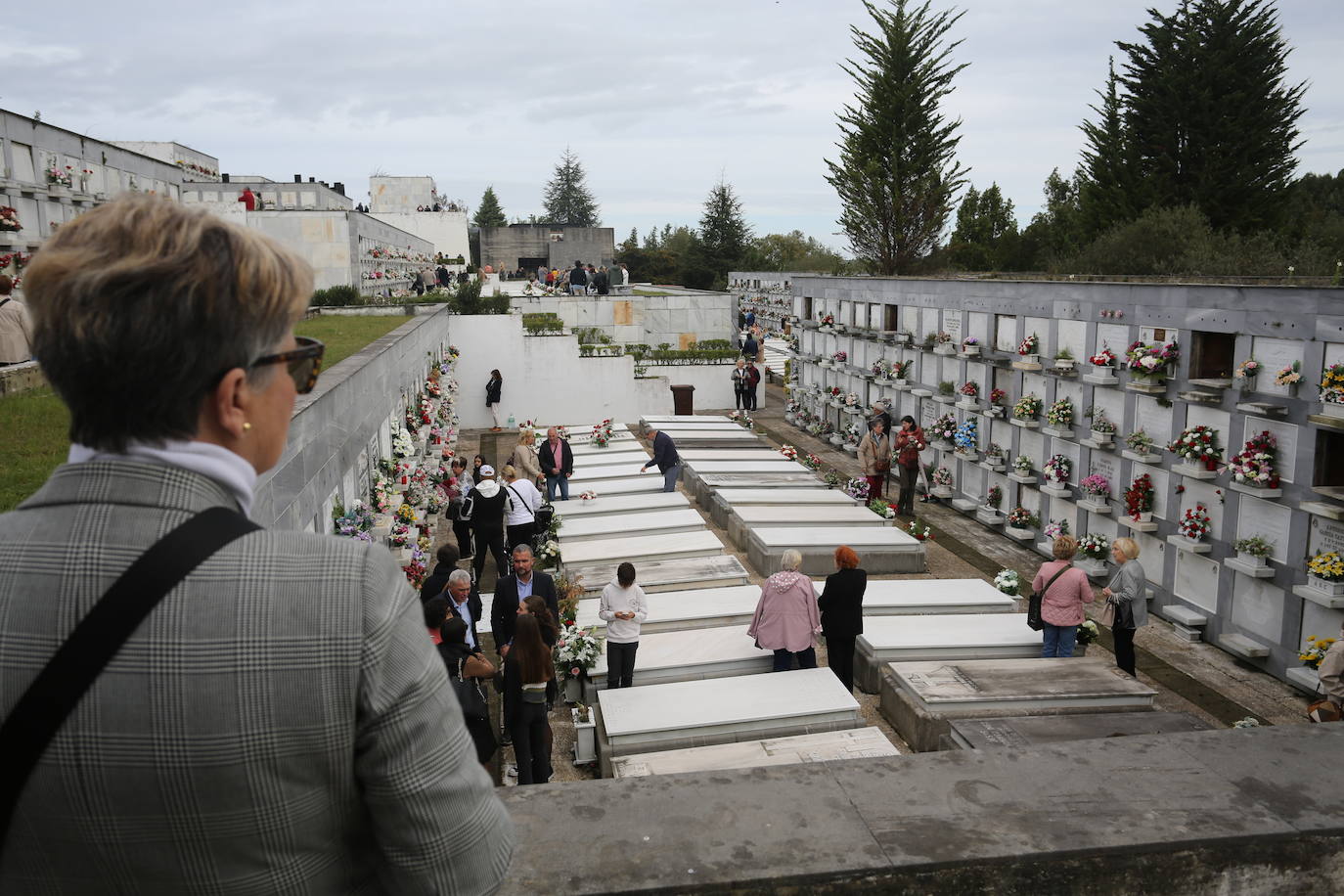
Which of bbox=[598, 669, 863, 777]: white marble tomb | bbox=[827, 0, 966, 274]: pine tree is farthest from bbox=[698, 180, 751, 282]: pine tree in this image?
bbox=[598, 669, 863, 777]: white marble tomb

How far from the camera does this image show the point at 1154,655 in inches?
476

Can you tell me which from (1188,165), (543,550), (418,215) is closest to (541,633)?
(543,550)

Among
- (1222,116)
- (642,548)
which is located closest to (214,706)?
(642,548)

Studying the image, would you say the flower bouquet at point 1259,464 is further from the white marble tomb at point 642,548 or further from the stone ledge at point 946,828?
the stone ledge at point 946,828

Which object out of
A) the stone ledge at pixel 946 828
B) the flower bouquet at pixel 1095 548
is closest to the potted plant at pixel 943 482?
the flower bouquet at pixel 1095 548

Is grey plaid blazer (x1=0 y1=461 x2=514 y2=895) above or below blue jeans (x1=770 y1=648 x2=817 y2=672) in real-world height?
above

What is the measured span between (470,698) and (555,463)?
1003 cm

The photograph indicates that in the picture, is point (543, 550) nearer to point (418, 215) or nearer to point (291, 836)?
point (291, 836)

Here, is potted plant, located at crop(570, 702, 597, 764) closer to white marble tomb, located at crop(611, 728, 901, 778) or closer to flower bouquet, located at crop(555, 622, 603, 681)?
white marble tomb, located at crop(611, 728, 901, 778)

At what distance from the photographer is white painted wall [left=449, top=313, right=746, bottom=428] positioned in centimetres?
2920

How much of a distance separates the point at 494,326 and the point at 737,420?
7.23m

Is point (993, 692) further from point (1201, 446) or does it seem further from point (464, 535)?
point (464, 535)

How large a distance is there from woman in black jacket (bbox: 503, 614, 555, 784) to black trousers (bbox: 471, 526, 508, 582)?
18.3ft

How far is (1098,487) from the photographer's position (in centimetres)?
1484
